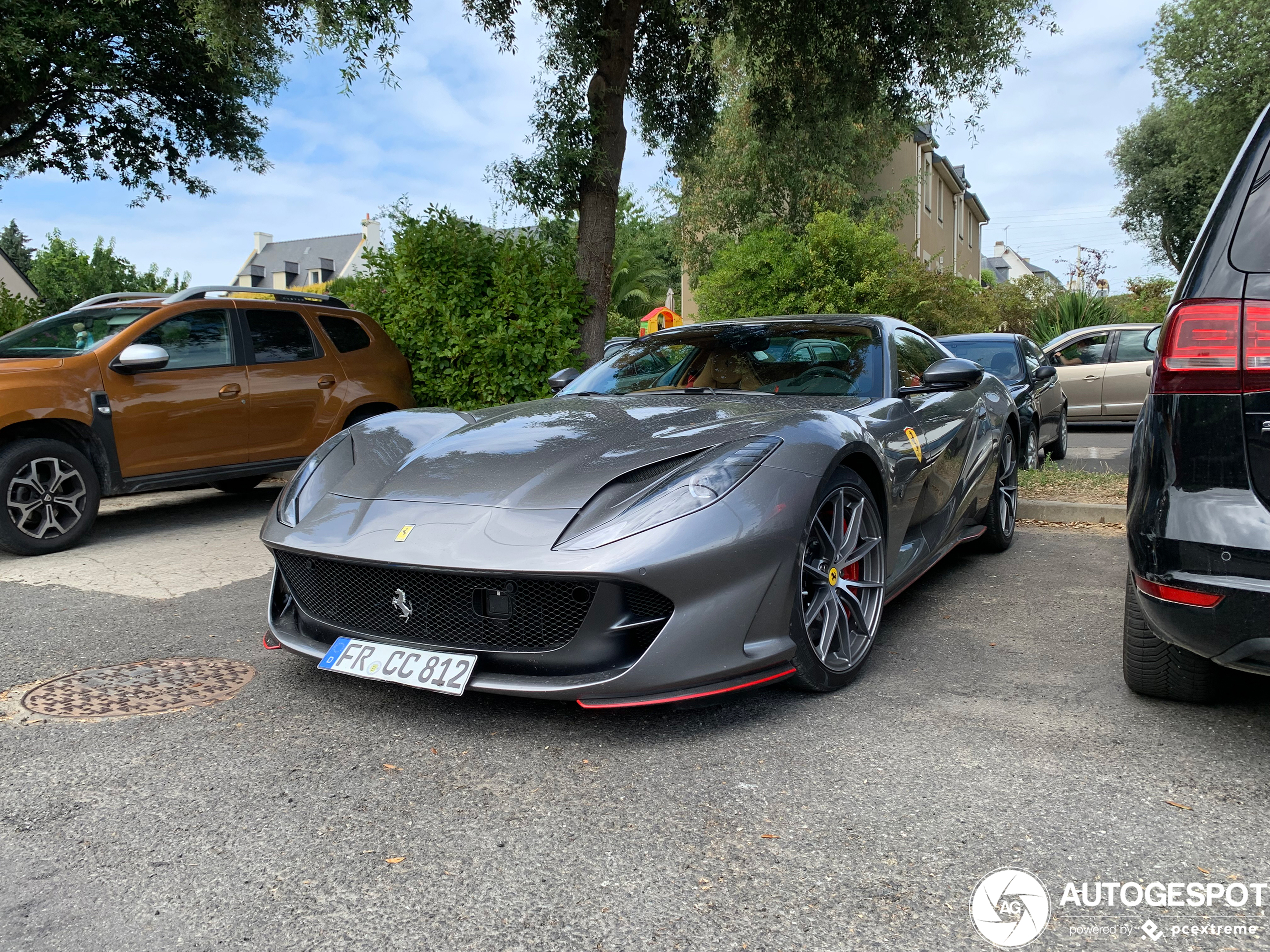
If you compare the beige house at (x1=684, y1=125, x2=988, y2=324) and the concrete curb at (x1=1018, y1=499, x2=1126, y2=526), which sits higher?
the beige house at (x1=684, y1=125, x2=988, y2=324)

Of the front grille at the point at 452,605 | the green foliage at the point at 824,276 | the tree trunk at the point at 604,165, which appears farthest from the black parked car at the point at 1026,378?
the front grille at the point at 452,605

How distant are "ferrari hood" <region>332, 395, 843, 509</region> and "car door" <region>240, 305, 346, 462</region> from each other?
3.52 m

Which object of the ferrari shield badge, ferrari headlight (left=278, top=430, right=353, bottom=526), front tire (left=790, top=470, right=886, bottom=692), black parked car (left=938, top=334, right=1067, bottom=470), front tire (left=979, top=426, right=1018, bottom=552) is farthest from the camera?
black parked car (left=938, top=334, right=1067, bottom=470)

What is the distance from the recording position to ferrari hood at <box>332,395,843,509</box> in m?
2.89

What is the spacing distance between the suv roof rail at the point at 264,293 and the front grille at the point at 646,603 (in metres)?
4.87

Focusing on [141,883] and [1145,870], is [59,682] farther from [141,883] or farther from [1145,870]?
[1145,870]

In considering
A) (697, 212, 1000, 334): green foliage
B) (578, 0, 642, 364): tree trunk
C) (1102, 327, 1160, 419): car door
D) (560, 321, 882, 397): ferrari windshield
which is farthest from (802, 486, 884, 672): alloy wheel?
(1102, 327, 1160, 419): car door

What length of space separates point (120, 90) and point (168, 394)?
7.99 metres

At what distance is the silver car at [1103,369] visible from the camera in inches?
543

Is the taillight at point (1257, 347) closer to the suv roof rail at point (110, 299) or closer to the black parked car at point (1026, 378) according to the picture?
the black parked car at point (1026, 378)

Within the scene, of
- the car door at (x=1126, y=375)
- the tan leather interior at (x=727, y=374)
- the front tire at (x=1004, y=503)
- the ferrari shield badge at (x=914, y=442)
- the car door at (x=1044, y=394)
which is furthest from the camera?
the car door at (x=1126, y=375)

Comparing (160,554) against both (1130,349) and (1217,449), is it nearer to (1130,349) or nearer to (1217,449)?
(1217,449)

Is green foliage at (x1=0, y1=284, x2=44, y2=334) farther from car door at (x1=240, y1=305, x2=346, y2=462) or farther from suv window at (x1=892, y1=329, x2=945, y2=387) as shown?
suv window at (x1=892, y1=329, x2=945, y2=387)

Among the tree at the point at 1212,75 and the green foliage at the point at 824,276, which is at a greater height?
the tree at the point at 1212,75
